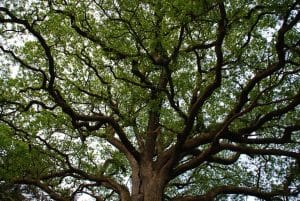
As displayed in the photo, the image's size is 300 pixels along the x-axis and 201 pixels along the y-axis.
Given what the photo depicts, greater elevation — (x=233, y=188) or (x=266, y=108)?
(x=266, y=108)

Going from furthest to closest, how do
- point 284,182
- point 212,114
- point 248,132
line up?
1. point 212,114
2. point 284,182
3. point 248,132

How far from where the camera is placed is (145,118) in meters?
17.8

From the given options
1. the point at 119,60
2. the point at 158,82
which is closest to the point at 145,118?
the point at 158,82

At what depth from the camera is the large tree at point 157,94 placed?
1235 centimetres

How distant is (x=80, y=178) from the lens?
16406 millimetres

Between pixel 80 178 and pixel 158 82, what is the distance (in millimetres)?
4727

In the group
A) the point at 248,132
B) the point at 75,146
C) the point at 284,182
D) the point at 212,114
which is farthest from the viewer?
the point at 75,146

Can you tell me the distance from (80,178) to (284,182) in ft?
24.2

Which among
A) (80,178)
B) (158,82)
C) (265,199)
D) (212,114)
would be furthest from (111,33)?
(265,199)

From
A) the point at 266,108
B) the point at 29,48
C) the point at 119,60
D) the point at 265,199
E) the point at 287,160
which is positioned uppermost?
the point at 29,48

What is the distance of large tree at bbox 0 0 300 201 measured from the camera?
40.5 feet

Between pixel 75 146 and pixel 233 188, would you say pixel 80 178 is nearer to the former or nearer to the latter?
pixel 75 146

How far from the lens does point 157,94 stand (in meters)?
13.9

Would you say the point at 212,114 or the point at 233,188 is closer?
the point at 233,188
